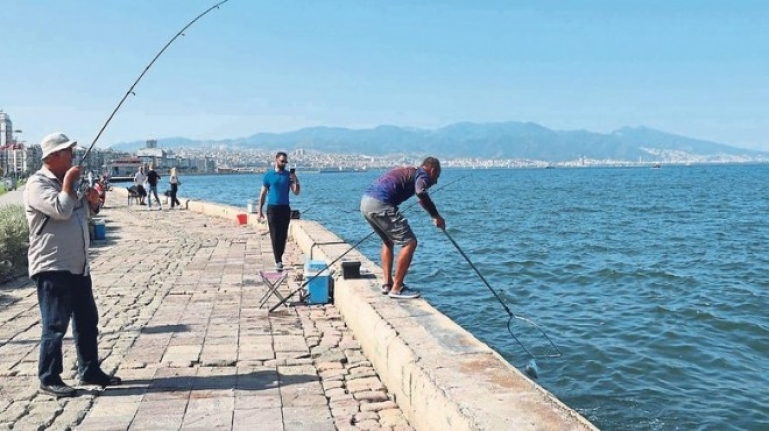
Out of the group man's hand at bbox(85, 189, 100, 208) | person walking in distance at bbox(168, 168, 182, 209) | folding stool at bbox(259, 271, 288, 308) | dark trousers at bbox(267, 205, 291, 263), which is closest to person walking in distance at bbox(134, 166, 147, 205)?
person walking in distance at bbox(168, 168, 182, 209)

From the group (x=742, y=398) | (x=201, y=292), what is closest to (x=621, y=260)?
(x=742, y=398)

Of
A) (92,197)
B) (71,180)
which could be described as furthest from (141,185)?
(71,180)

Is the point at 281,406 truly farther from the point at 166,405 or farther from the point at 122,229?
the point at 122,229

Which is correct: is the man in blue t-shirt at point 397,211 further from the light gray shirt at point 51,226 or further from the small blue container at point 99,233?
the small blue container at point 99,233

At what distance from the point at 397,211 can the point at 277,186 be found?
3.15 m

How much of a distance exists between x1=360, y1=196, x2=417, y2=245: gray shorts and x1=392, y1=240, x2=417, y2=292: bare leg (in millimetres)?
64

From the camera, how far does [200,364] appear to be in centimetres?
548

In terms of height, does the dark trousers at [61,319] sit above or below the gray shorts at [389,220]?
below

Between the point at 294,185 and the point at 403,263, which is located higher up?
the point at 294,185

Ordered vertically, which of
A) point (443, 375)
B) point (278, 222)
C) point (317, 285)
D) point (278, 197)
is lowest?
point (317, 285)

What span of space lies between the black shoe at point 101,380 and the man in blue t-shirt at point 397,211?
8.13 ft

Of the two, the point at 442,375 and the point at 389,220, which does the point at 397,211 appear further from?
the point at 442,375

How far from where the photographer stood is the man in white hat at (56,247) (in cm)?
443

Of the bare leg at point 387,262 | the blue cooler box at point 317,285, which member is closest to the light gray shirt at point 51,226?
the bare leg at point 387,262
